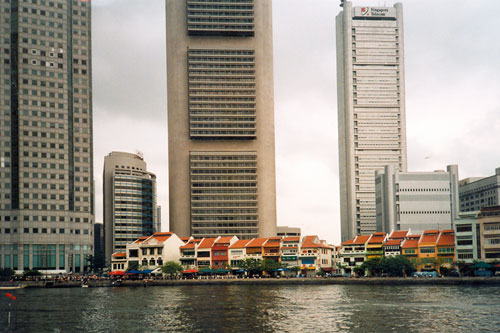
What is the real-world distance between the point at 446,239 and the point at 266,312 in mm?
108657

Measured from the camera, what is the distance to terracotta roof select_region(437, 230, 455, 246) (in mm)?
191425

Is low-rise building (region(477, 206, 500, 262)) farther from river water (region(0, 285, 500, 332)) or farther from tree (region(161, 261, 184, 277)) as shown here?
tree (region(161, 261, 184, 277))

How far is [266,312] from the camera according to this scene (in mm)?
100000

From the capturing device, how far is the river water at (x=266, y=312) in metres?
85.1

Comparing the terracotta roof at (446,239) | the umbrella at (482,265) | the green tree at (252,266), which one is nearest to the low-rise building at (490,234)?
the umbrella at (482,265)

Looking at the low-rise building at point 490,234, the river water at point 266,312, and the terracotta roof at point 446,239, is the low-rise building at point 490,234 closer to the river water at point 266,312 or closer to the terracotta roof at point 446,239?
the terracotta roof at point 446,239

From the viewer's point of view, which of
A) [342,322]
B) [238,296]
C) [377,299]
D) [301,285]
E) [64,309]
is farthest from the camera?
[301,285]

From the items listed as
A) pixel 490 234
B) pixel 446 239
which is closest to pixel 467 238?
pixel 490 234

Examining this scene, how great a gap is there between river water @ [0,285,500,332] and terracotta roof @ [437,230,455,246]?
5227cm

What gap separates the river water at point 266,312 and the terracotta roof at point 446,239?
5227 centimetres

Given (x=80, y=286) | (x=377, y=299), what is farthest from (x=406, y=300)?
(x=80, y=286)

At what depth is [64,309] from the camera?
110m

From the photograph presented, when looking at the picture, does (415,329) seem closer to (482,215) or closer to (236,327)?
(236,327)

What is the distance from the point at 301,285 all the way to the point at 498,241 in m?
53.8
